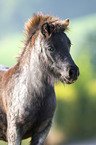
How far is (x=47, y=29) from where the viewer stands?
11.9 feet

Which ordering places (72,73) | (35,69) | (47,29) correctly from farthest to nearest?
(35,69) → (47,29) → (72,73)

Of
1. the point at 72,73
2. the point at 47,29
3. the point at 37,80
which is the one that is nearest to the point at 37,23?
the point at 47,29

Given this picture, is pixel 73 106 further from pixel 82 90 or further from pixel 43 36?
pixel 43 36

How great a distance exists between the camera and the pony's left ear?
3.63m

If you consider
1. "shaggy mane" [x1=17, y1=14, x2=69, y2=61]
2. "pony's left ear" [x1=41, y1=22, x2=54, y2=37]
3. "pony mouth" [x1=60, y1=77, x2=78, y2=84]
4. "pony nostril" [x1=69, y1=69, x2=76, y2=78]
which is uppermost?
"shaggy mane" [x1=17, y1=14, x2=69, y2=61]

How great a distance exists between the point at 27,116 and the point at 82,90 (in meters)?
17.6

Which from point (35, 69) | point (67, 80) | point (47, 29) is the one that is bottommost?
point (67, 80)

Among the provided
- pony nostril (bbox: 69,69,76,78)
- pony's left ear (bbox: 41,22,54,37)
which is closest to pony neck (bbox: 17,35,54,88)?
pony's left ear (bbox: 41,22,54,37)

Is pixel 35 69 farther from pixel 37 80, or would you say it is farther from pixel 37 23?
pixel 37 23

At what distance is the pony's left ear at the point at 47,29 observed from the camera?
3.63m

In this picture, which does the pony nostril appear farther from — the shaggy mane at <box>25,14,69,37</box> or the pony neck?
the shaggy mane at <box>25,14,69,37</box>

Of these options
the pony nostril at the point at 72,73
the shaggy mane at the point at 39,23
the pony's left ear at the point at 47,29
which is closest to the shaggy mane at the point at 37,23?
the shaggy mane at the point at 39,23

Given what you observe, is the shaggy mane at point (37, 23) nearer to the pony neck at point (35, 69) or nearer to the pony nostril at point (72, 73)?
the pony neck at point (35, 69)

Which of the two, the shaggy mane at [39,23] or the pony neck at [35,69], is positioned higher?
the shaggy mane at [39,23]
